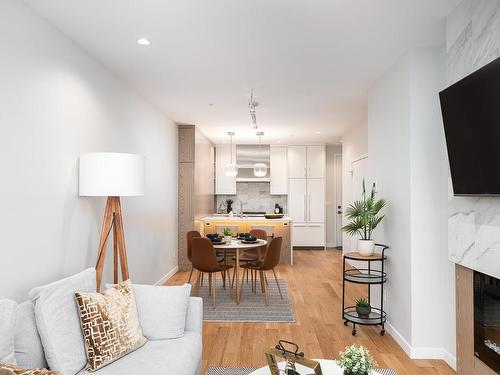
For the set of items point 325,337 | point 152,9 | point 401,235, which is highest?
point 152,9

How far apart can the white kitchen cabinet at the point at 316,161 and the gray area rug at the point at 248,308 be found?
4.19 metres

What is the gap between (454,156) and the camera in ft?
8.27

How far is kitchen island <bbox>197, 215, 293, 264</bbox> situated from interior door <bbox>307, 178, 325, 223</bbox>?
6.26 ft

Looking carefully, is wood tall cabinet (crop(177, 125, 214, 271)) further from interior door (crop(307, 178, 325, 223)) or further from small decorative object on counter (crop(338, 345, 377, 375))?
small decorative object on counter (crop(338, 345, 377, 375))

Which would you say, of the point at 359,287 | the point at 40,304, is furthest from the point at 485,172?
the point at 359,287

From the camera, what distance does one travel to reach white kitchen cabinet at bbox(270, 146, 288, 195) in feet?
30.3

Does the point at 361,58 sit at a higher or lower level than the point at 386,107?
higher

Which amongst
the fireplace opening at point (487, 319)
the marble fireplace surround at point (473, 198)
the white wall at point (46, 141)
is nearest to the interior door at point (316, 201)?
the white wall at point (46, 141)

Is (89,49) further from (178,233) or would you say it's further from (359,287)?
(359,287)

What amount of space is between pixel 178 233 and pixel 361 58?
445 cm

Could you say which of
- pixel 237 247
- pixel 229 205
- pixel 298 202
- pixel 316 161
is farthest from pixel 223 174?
pixel 237 247

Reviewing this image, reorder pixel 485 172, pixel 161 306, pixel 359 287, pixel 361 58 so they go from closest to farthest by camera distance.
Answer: pixel 485 172 < pixel 161 306 < pixel 361 58 < pixel 359 287

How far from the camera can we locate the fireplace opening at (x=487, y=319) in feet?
7.29

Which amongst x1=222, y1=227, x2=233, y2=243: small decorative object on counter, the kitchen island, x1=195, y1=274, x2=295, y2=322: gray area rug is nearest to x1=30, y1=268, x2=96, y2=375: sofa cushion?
x1=195, y1=274, x2=295, y2=322: gray area rug
